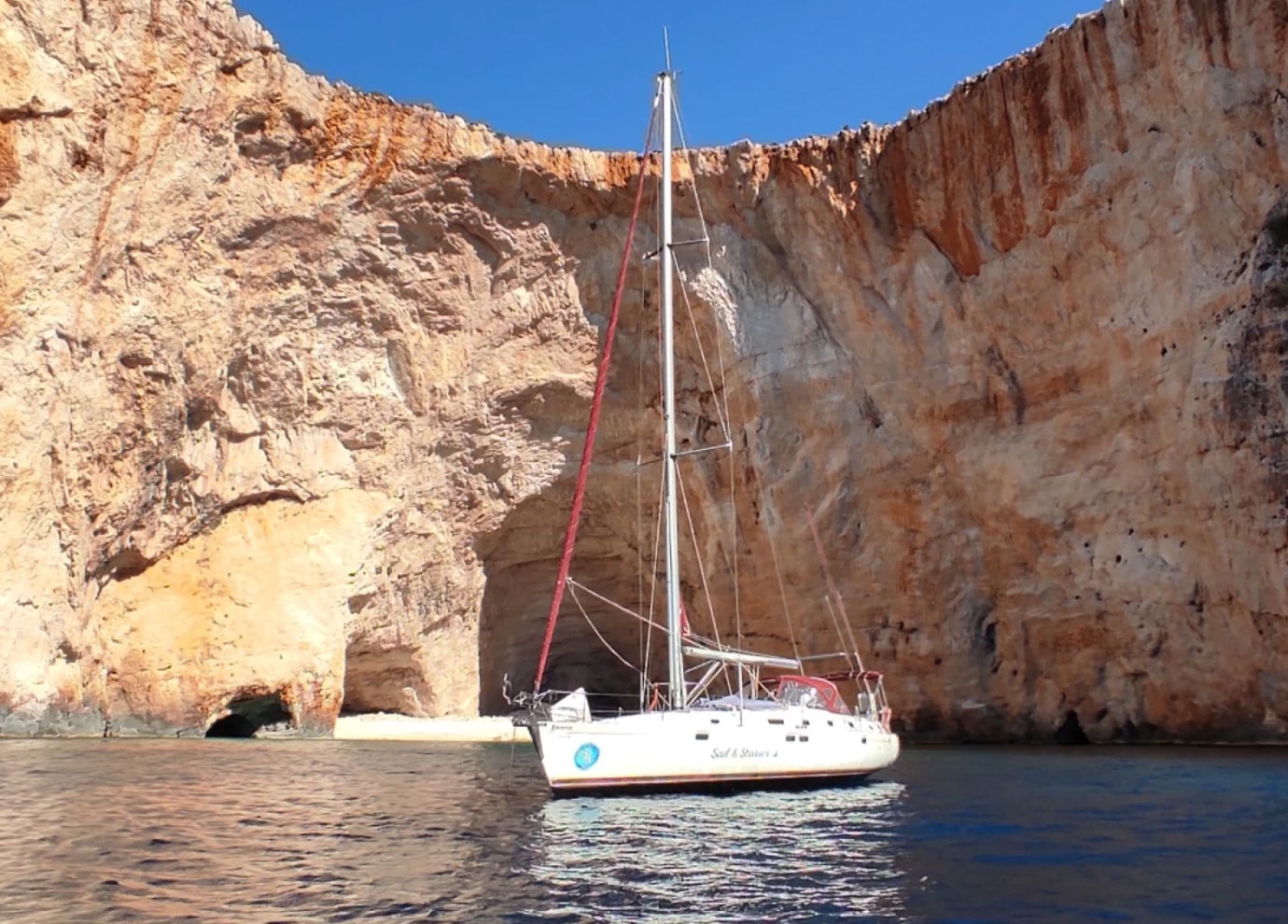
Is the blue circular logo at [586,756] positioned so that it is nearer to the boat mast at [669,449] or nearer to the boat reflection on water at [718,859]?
the boat reflection on water at [718,859]

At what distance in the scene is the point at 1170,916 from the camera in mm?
7117

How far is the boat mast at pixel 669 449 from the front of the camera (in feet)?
50.7

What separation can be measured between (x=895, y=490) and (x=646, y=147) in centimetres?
1058

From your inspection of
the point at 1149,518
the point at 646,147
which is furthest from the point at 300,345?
the point at 1149,518

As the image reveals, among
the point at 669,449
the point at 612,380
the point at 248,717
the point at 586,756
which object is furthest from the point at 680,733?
the point at 612,380

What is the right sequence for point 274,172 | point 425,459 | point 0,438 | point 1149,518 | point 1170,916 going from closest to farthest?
point 1170,916
point 0,438
point 1149,518
point 274,172
point 425,459

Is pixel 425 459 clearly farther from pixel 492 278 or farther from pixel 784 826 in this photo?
pixel 784 826

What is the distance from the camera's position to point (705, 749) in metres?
14.4

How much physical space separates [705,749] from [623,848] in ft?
15.2

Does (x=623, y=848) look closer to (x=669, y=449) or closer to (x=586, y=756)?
(x=586, y=756)

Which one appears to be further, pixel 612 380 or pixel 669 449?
pixel 612 380

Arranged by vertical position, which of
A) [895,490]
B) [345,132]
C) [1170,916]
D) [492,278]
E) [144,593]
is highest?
[345,132]

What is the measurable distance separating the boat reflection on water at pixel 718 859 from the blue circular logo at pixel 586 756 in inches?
15.2

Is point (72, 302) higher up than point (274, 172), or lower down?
lower down
